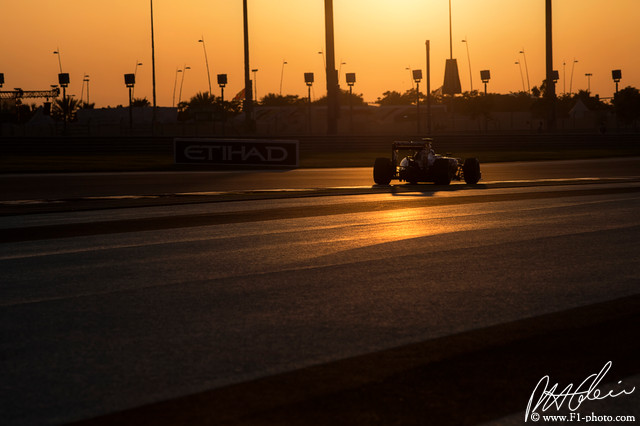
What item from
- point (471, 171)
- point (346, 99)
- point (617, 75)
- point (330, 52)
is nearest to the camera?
point (471, 171)

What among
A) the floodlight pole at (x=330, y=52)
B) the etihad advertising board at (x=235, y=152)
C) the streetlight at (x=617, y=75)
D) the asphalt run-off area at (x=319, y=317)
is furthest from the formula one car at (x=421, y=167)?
the streetlight at (x=617, y=75)

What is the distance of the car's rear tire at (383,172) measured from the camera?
2347 centimetres

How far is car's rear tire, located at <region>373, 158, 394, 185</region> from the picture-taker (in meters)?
23.5

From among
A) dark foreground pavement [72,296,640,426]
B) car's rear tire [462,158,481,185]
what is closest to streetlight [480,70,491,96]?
car's rear tire [462,158,481,185]

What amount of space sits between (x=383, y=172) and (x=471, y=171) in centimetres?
229

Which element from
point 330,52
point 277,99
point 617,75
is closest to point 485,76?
point 617,75

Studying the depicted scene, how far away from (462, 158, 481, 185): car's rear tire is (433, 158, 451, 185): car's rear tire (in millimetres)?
832

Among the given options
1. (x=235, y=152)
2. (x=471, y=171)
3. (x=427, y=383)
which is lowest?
(x=427, y=383)

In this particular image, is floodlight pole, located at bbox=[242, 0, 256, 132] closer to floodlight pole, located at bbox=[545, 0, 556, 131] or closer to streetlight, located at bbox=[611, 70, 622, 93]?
floodlight pole, located at bbox=[545, 0, 556, 131]

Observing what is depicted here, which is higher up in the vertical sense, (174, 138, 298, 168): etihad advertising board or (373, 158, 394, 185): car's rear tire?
(174, 138, 298, 168): etihad advertising board

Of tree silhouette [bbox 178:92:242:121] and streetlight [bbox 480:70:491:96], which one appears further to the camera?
tree silhouette [bbox 178:92:242:121]

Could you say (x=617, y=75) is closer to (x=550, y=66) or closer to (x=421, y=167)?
(x=550, y=66)

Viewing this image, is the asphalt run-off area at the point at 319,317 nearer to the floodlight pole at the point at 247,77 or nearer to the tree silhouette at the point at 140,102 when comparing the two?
the floodlight pole at the point at 247,77

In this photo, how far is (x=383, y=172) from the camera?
77.0ft
